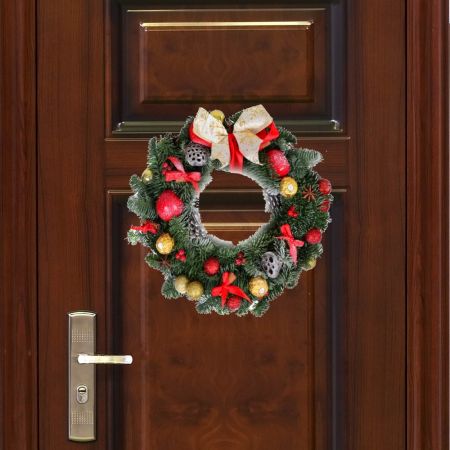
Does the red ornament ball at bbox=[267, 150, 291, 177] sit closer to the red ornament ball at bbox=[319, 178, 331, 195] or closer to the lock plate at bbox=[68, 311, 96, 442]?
the red ornament ball at bbox=[319, 178, 331, 195]

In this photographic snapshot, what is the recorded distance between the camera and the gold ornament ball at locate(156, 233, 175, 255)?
3.91 feet

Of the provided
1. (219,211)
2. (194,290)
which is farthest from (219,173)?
(194,290)

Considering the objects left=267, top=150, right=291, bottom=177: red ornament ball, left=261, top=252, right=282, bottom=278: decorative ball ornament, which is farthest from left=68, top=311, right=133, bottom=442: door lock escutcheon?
left=267, top=150, right=291, bottom=177: red ornament ball

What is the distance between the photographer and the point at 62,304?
141 centimetres

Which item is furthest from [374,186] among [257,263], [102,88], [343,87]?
[102,88]

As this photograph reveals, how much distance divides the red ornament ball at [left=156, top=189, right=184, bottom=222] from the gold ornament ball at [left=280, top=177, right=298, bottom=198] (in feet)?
0.53

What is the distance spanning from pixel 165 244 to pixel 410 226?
18.5 inches

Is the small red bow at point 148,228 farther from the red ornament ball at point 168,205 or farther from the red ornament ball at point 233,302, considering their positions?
the red ornament ball at point 233,302

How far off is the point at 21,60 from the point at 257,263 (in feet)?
1.91

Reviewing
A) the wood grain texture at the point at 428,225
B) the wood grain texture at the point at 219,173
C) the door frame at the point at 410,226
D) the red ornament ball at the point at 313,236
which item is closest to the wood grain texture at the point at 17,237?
the door frame at the point at 410,226

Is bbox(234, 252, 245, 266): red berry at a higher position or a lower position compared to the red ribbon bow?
lower

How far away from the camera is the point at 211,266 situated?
3.95 feet

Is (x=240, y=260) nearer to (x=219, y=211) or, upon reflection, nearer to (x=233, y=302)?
(x=233, y=302)

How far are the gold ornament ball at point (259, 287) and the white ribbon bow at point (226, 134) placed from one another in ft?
0.61
